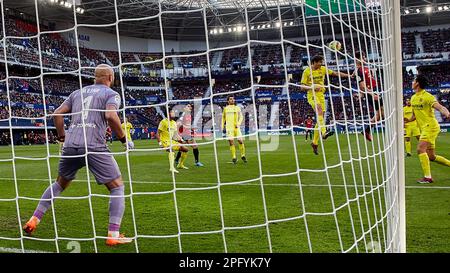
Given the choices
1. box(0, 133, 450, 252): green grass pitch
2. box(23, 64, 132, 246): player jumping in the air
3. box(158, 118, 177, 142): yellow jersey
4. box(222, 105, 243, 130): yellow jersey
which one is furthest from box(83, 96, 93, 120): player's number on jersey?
box(222, 105, 243, 130): yellow jersey

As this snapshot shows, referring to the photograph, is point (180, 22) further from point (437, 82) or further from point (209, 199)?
A: point (209, 199)

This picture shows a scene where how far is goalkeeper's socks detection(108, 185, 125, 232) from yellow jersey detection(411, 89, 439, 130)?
4.88m

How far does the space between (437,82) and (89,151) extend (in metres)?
35.0

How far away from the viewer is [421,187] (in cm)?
606

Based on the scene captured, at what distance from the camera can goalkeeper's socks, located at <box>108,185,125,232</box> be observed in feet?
11.7

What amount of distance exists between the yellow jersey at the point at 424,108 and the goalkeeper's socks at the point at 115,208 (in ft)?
16.0

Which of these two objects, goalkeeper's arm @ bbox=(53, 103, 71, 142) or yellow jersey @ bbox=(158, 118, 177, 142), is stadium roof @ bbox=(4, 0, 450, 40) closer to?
yellow jersey @ bbox=(158, 118, 177, 142)

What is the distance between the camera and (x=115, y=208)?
3574 millimetres

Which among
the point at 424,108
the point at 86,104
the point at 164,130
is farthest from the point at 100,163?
the point at 164,130

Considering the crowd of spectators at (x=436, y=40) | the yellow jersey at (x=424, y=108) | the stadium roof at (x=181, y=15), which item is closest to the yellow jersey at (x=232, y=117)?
the yellow jersey at (x=424, y=108)

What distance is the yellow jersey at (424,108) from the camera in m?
6.43

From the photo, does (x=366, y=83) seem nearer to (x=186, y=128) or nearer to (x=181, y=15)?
(x=186, y=128)

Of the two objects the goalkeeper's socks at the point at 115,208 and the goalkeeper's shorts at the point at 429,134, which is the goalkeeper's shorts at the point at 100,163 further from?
the goalkeeper's shorts at the point at 429,134

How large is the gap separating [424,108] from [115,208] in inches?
199
